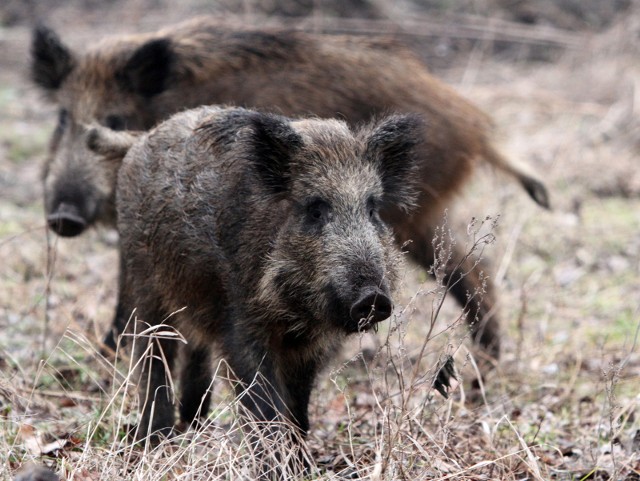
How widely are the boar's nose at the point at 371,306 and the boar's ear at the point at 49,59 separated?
436 centimetres

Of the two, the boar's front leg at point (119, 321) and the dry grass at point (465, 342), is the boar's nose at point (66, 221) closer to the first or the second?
the dry grass at point (465, 342)

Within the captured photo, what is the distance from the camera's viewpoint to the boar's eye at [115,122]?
6910 millimetres

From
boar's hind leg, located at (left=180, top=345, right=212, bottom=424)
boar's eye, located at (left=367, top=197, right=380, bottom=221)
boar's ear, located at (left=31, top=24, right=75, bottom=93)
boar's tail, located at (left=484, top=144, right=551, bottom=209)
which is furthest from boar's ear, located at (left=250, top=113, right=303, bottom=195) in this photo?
boar's ear, located at (left=31, top=24, right=75, bottom=93)

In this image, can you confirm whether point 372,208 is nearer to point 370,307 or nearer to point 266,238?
point 266,238

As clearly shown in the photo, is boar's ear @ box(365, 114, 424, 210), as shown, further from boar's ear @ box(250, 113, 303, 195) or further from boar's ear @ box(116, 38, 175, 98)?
boar's ear @ box(116, 38, 175, 98)


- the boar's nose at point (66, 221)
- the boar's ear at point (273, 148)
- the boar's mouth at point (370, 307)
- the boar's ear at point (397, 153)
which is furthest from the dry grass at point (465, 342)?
the boar's ear at point (273, 148)

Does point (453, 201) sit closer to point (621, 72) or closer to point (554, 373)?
point (554, 373)

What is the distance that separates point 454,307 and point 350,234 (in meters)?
3.82

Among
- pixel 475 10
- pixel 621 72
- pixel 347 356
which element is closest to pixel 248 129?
pixel 347 356

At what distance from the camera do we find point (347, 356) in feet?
20.1

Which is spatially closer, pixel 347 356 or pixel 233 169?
pixel 233 169

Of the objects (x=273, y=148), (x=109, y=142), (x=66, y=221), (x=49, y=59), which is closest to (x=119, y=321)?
(x=66, y=221)

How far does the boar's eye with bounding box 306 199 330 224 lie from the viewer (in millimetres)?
3936

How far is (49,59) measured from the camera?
7.18 metres
